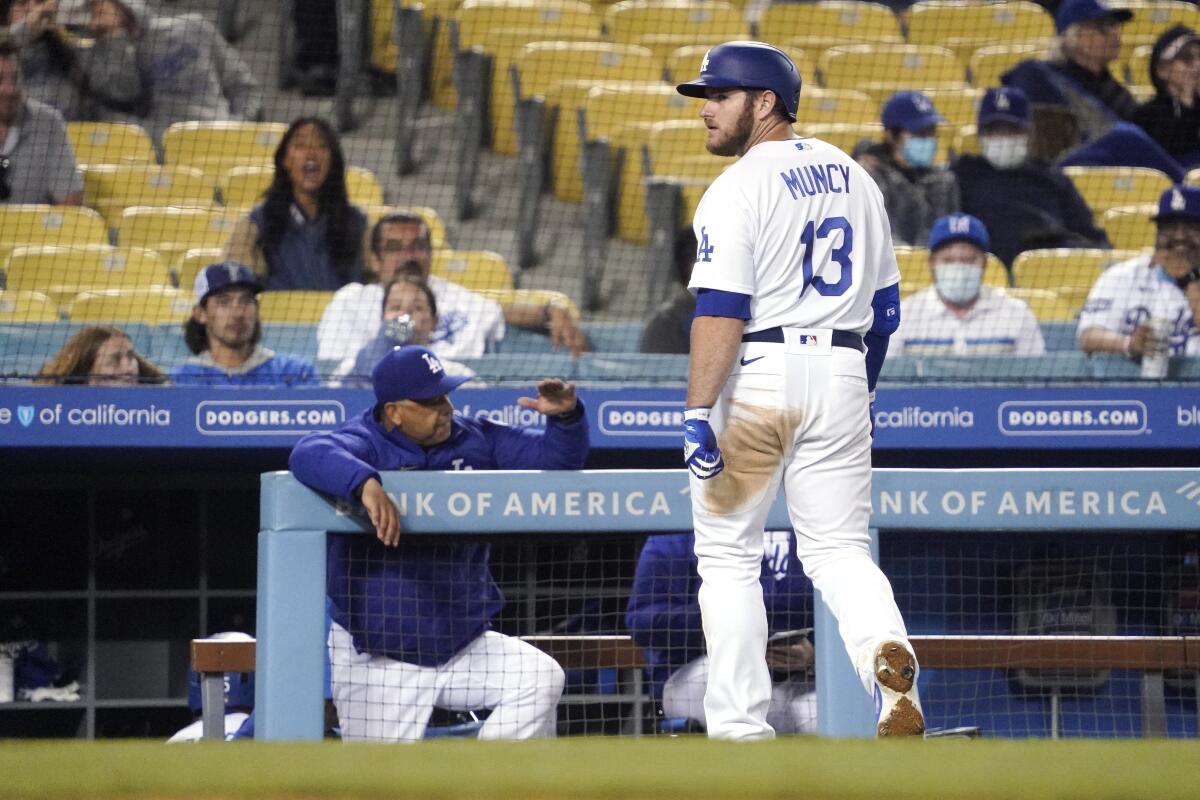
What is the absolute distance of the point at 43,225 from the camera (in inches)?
294

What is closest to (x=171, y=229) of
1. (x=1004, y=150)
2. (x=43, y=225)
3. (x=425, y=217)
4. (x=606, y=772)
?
(x=43, y=225)

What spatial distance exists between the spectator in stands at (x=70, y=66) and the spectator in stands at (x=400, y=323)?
231 centimetres

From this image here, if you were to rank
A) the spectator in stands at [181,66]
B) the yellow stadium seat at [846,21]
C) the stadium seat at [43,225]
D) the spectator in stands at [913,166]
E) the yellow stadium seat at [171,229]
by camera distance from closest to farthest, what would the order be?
the stadium seat at [43,225] → the yellow stadium seat at [171,229] → the spectator in stands at [913,166] → the spectator in stands at [181,66] → the yellow stadium seat at [846,21]

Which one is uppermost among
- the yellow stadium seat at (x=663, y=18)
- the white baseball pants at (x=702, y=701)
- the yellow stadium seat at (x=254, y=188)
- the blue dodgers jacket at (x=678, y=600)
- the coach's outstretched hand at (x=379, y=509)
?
the yellow stadium seat at (x=663, y=18)

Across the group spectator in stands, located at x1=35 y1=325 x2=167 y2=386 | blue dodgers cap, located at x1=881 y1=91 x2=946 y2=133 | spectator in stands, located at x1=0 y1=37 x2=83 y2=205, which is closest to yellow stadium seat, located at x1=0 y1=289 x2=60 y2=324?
spectator in stands, located at x1=35 y1=325 x2=167 y2=386

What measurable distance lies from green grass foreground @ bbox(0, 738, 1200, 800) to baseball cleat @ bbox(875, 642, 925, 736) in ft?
5.35

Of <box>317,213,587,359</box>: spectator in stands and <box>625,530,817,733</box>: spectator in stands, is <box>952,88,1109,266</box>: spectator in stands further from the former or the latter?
<box>625,530,817,733</box>: spectator in stands

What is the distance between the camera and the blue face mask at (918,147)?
7953mm

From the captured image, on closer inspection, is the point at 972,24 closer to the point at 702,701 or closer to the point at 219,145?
the point at 219,145

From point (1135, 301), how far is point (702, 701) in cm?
352

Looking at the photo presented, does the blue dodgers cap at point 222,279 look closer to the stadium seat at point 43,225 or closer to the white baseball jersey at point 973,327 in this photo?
the stadium seat at point 43,225

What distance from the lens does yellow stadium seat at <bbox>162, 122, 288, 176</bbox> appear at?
8.12 metres

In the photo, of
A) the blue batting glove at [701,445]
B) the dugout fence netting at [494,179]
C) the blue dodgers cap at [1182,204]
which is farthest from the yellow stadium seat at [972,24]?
the blue batting glove at [701,445]

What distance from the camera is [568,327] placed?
7.07m
